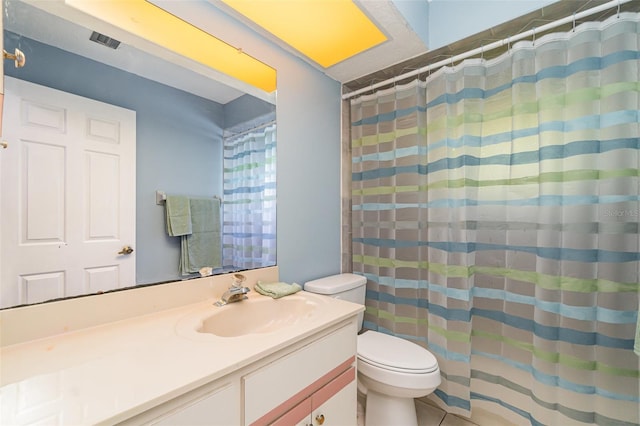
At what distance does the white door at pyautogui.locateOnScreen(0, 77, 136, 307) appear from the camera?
0.81 meters

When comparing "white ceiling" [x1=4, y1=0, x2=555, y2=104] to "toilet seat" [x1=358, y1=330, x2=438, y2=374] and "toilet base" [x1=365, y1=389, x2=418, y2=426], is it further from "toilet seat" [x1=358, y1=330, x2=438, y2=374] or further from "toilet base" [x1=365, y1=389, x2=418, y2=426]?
"toilet base" [x1=365, y1=389, x2=418, y2=426]

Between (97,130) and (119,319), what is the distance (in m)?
0.68

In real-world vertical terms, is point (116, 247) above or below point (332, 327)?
above

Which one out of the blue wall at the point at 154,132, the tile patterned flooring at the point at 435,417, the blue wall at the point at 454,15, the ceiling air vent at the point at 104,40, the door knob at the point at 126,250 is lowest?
the tile patterned flooring at the point at 435,417

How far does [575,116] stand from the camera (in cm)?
124

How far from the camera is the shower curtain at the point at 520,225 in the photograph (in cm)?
116

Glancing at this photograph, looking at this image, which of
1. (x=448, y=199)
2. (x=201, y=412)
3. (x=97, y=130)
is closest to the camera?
(x=201, y=412)

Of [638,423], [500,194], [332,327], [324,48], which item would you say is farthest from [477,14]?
[638,423]

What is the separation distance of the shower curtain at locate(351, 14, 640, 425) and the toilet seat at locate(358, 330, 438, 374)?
9.7 inches

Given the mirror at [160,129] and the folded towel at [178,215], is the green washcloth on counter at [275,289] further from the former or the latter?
the folded towel at [178,215]

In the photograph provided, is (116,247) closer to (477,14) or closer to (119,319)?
(119,319)

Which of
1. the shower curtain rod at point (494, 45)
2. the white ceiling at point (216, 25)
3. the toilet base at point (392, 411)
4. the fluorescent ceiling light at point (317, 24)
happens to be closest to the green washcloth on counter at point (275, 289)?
the toilet base at point (392, 411)

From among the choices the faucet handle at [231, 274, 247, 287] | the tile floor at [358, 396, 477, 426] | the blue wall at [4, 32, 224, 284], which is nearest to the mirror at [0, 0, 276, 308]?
the blue wall at [4, 32, 224, 284]

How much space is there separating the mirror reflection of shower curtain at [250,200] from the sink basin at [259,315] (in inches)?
8.7
